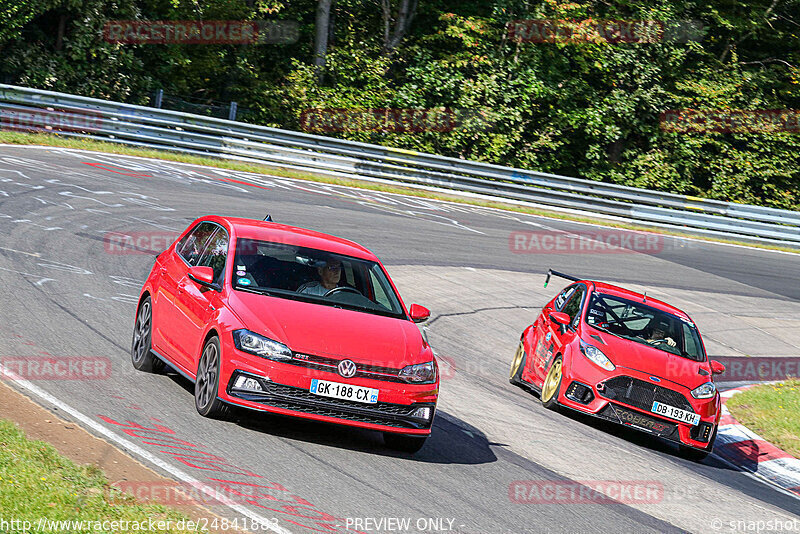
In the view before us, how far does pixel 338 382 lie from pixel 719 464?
5.41m

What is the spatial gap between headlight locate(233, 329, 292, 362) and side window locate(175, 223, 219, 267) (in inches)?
74.1

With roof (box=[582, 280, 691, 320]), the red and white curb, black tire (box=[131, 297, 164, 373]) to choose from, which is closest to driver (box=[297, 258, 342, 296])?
black tire (box=[131, 297, 164, 373])

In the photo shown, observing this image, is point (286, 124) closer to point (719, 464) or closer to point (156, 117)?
Answer: point (156, 117)

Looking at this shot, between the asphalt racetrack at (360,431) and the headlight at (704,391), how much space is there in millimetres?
686

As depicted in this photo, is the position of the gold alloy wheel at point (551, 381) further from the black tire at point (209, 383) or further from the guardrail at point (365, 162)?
the guardrail at point (365, 162)

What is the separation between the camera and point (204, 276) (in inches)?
343

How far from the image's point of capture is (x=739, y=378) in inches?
653

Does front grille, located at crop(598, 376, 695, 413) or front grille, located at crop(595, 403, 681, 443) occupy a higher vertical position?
front grille, located at crop(598, 376, 695, 413)

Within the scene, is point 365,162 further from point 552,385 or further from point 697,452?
point 697,452

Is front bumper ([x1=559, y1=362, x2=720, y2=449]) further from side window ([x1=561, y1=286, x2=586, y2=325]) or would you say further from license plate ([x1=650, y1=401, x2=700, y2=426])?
side window ([x1=561, y1=286, x2=586, y2=325])

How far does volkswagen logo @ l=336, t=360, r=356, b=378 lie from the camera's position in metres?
7.88

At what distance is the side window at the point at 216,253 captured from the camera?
9.05 metres

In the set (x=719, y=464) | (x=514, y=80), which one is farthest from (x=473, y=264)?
(x=514, y=80)

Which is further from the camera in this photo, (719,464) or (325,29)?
(325,29)
